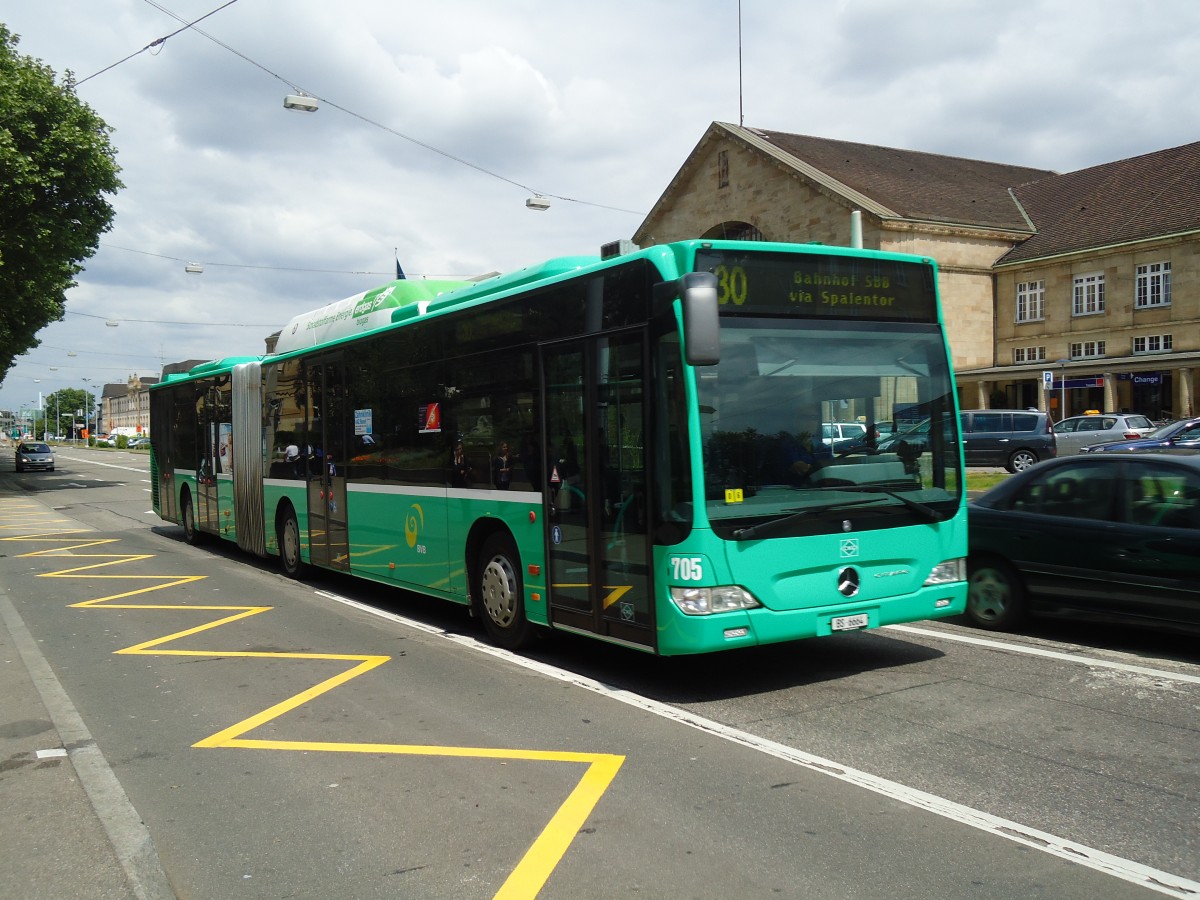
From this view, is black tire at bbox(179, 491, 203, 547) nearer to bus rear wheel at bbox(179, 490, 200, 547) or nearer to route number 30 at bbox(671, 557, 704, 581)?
bus rear wheel at bbox(179, 490, 200, 547)

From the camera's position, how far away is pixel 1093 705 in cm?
625

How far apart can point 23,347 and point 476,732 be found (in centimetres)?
4399

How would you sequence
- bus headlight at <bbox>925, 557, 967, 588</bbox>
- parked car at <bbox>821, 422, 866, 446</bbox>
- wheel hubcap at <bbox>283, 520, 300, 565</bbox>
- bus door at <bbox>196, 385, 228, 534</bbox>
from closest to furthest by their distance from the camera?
parked car at <bbox>821, 422, 866, 446</bbox> → bus headlight at <bbox>925, 557, 967, 588</bbox> → wheel hubcap at <bbox>283, 520, 300, 565</bbox> → bus door at <bbox>196, 385, 228, 534</bbox>

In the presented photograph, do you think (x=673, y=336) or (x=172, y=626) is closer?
(x=673, y=336)

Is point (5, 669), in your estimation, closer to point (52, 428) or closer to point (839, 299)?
point (839, 299)

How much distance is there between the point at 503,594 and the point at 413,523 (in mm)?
1883

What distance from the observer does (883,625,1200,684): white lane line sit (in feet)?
22.8

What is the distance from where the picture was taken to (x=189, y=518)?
18.4 meters

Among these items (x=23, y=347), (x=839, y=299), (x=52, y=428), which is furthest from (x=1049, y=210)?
(x=52, y=428)

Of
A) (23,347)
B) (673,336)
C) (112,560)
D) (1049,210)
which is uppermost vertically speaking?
(1049,210)

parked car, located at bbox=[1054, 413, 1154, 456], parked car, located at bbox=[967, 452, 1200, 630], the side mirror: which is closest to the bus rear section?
the side mirror

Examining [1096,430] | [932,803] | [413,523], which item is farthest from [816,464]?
[1096,430]

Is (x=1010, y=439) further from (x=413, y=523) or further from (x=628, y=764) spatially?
(x=628, y=764)

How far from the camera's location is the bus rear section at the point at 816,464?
251 inches
